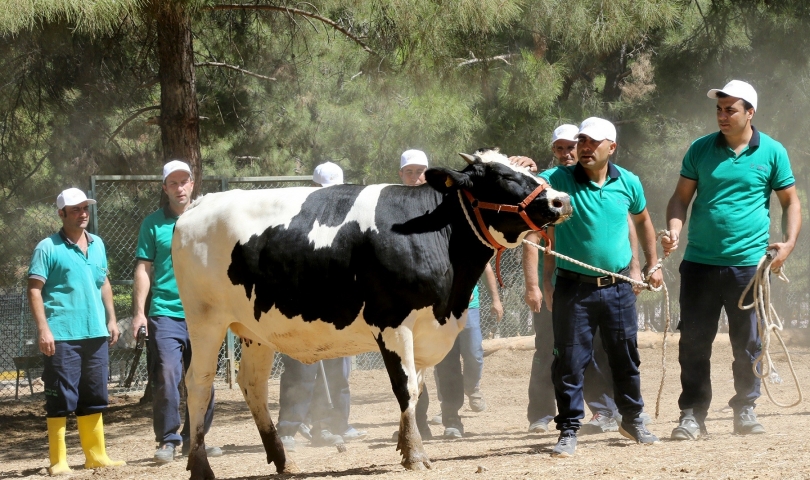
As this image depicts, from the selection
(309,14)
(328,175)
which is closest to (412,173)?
(328,175)

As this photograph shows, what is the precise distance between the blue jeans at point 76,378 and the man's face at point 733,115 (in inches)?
176

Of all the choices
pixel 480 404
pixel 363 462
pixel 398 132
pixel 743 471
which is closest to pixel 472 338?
pixel 480 404

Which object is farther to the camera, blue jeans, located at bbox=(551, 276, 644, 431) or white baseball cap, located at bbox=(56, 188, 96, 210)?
white baseball cap, located at bbox=(56, 188, 96, 210)

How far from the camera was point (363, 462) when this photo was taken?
596 centimetres

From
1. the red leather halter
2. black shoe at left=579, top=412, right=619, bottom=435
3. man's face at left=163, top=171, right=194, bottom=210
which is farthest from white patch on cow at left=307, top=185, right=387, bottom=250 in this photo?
black shoe at left=579, top=412, right=619, bottom=435

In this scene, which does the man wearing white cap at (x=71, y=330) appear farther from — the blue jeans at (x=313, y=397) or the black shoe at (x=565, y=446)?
the black shoe at (x=565, y=446)

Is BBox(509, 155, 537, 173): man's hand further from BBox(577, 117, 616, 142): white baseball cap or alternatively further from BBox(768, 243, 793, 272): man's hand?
BBox(768, 243, 793, 272): man's hand

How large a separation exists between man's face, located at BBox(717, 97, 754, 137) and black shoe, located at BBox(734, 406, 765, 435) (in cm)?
181

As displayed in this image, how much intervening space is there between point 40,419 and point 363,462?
554 cm

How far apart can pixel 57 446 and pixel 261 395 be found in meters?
1.78

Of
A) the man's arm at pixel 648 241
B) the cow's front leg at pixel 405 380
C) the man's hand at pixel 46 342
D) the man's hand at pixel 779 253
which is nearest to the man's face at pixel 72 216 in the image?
the man's hand at pixel 46 342

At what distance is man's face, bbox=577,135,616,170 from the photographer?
552cm

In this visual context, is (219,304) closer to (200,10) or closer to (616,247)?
(616,247)

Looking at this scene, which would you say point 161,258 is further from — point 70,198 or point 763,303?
point 763,303
